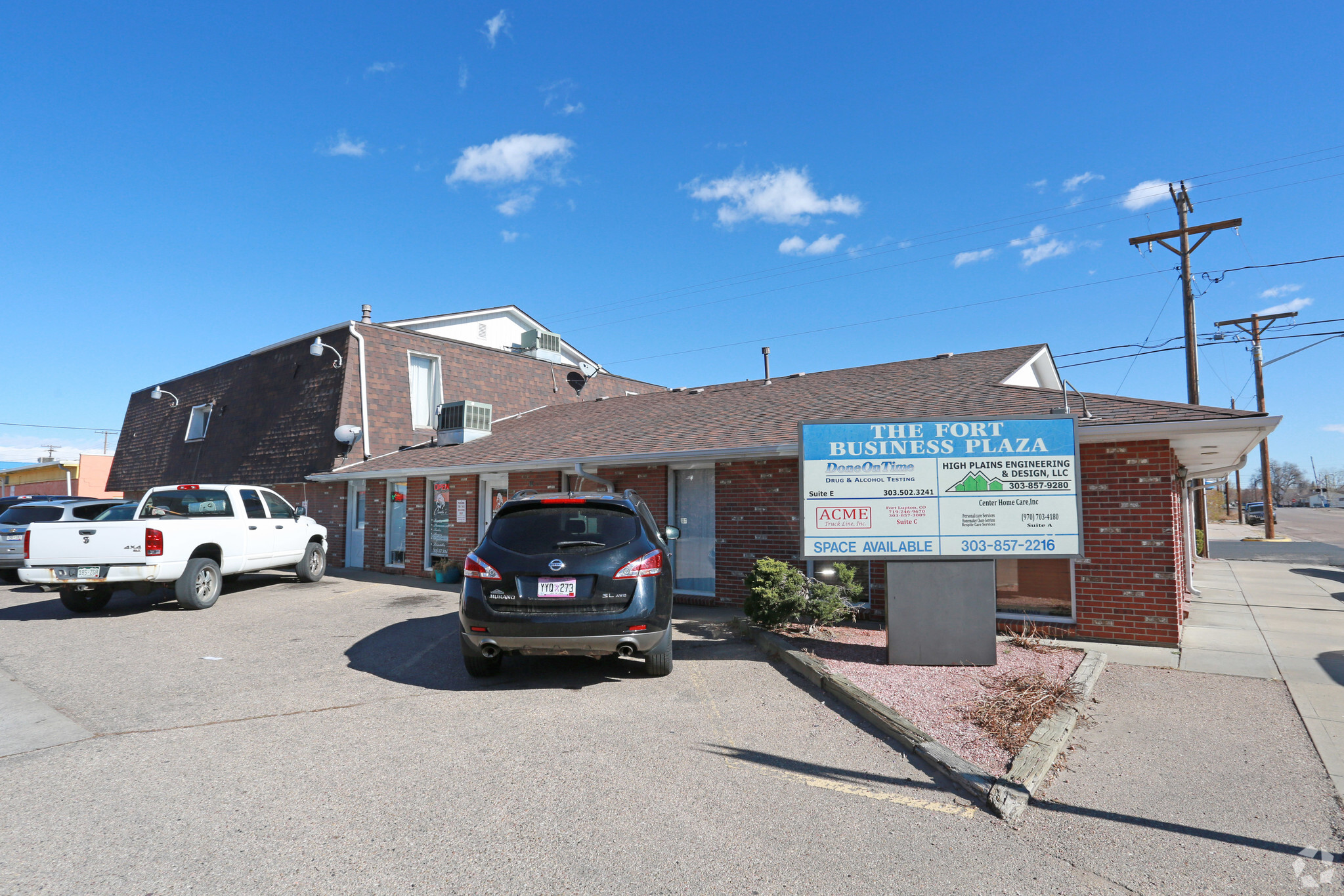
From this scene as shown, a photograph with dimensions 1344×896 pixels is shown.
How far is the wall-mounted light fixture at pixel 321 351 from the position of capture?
18047 mm

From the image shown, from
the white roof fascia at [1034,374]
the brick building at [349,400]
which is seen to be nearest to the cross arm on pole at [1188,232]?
the white roof fascia at [1034,374]

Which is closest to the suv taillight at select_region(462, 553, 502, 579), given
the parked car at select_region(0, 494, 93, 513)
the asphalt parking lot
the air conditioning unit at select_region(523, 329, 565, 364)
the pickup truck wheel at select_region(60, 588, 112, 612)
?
the asphalt parking lot

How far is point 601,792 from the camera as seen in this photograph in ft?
13.9

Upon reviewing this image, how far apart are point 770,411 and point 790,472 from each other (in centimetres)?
257

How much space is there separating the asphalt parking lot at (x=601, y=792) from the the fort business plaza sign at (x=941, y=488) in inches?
60.7

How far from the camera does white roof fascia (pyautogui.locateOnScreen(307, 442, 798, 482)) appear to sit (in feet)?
33.3

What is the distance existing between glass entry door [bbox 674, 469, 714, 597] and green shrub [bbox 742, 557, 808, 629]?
2.90 metres

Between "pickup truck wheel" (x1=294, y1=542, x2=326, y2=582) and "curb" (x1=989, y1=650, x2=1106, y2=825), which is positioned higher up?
"pickup truck wheel" (x1=294, y1=542, x2=326, y2=582)

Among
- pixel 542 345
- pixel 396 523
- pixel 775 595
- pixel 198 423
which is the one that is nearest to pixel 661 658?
pixel 775 595

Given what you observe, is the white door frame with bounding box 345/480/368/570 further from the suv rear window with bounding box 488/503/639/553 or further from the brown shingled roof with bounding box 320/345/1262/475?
the suv rear window with bounding box 488/503/639/553

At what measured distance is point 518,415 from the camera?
20.6 meters

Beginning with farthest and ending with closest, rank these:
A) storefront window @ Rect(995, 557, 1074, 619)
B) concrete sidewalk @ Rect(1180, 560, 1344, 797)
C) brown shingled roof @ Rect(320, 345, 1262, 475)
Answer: brown shingled roof @ Rect(320, 345, 1262, 475) → storefront window @ Rect(995, 557, 1074, 619) → concrete sidewalk @ Rect(1180, 560, 1344, 797)

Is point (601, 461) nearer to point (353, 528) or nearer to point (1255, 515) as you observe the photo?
point (353, 528)

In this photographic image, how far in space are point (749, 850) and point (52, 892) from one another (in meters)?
3.11
